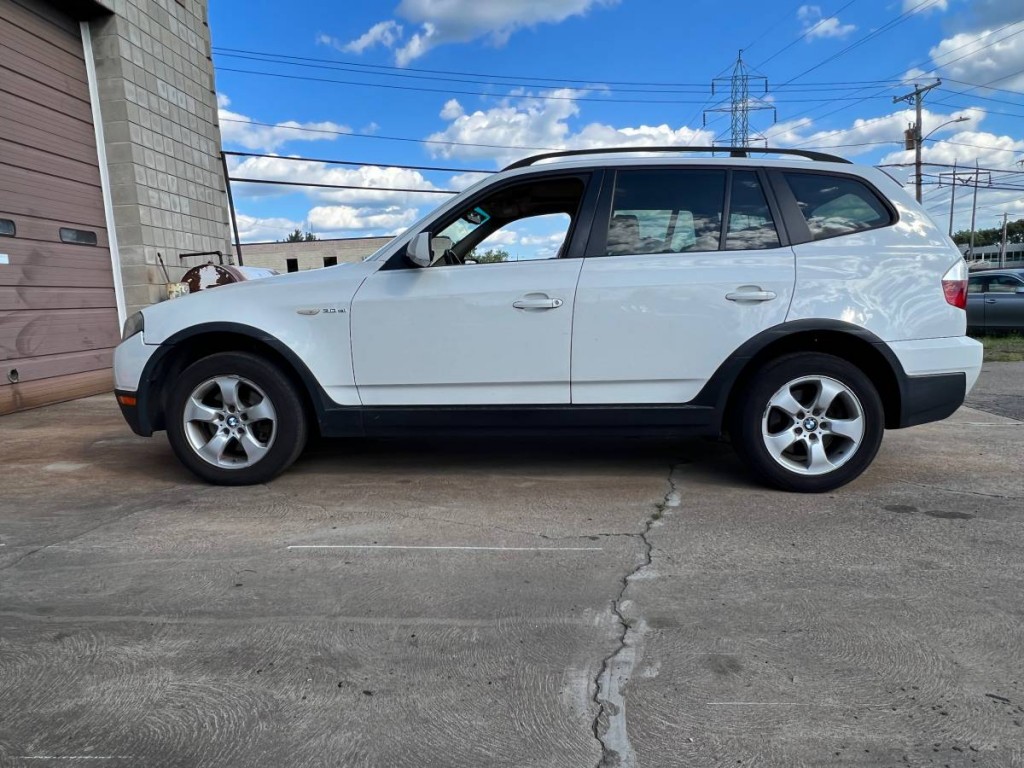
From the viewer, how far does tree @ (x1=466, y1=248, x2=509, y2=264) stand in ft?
14.7

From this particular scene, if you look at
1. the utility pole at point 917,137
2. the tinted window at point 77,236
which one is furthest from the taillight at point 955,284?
the utility pole at point 917,137

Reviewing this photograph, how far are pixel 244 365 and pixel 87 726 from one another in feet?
8.21

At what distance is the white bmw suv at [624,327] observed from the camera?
4.15 meters

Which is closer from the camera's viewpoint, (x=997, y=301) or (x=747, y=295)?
(x=747, y=295)

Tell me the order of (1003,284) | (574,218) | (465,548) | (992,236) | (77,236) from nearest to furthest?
(465,548) < (574,218) < (77,236) < (1003,284) < (992,236)

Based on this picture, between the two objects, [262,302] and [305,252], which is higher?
[305,252]

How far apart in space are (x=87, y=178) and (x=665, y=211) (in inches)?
320

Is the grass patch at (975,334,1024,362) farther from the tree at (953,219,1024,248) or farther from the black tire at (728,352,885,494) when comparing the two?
the tree at (953,219,1024,248)

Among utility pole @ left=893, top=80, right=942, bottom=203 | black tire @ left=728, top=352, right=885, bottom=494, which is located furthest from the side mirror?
utility pole @ left=893, top=80, right=942, bottom=203

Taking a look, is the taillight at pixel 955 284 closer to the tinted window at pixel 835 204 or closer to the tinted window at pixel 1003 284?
the tinted window at pixel 835 204

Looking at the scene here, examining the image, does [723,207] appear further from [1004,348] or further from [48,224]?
[1004,348]

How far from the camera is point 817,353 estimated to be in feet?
13.8

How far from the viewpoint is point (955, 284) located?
13.6 feet

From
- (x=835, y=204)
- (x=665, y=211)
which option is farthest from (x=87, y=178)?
(x=835, y=204)
